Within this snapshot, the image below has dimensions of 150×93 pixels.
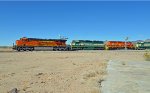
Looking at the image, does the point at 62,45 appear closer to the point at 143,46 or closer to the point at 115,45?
the point at 115,45

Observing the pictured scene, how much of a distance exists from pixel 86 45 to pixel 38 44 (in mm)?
14840

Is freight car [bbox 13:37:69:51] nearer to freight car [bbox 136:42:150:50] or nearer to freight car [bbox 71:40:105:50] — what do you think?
freight car [bbox 71:40:105:50]

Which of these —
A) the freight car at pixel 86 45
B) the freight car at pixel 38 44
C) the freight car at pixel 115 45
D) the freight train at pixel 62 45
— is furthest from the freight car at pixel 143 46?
the freight car at pixel 38 44

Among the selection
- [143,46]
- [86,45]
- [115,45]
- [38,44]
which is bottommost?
[143,46]

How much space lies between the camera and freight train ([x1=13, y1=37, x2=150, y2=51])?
70250 millimetres

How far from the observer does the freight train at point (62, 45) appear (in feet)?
230

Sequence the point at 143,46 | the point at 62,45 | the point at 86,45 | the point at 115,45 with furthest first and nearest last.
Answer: the point at 143,46 < the point at 115,45 < the point at 86,45 < the point at 62,45

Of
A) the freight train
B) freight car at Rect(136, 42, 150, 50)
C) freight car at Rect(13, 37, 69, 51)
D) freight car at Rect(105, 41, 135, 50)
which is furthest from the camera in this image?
freight car at Rect(136, 42, 150, 50)

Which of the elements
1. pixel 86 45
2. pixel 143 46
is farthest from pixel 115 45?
pixel 86 45

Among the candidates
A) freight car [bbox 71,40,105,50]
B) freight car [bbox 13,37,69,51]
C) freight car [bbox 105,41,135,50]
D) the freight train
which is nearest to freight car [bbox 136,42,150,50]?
the freight train

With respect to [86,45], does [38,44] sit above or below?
above

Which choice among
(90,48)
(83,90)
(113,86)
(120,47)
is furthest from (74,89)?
(120,47)

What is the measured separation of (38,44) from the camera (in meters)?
73.0

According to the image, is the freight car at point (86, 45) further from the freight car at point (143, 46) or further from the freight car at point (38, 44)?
the freight car at point (143, 46)
